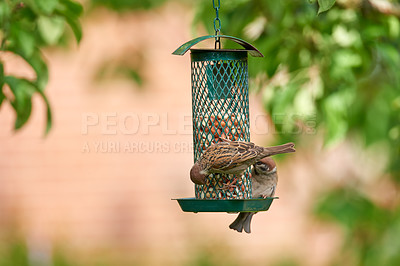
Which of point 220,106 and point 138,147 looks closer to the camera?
point 220,106

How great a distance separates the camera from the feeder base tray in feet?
12.6

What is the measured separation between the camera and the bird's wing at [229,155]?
159 inches

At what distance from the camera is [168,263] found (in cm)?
1010

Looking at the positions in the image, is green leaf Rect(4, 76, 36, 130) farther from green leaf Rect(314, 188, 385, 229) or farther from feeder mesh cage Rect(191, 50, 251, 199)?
green leaf Rect(314, 188, 385, 229)

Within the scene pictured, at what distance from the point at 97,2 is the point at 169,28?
2604mm

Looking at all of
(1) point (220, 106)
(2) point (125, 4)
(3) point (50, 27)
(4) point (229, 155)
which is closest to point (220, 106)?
(1) point (220, 106)

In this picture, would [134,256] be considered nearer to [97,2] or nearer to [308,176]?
[308,176]

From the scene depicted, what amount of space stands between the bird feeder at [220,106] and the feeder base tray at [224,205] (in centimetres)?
34

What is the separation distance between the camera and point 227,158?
13.2 feet

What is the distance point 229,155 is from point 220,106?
0.50m

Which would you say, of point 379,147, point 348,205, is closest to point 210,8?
point 379,147

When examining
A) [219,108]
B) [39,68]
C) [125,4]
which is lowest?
[219,108]
